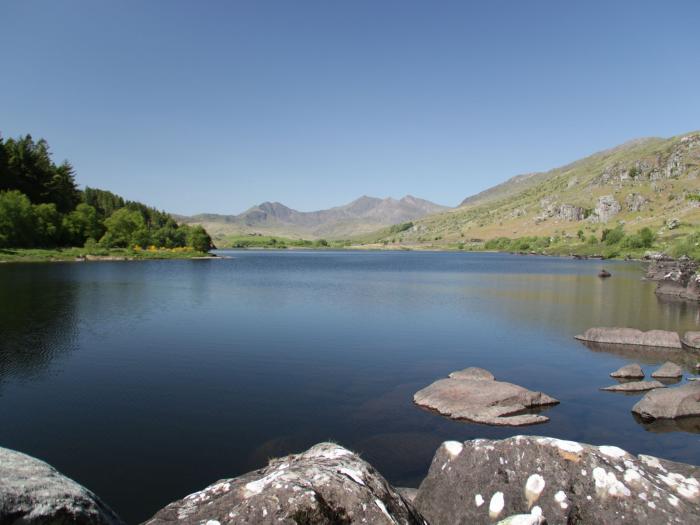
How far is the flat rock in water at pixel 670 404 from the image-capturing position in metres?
21.7

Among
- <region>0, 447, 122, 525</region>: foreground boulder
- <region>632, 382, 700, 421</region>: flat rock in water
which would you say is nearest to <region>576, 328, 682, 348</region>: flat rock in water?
<region>632, 382, 700, 421</region>: flat rock in water

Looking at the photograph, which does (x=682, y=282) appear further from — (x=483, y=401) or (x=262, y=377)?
(x=262, y=377)

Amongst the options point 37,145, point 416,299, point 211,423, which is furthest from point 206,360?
Answer: point 37,145

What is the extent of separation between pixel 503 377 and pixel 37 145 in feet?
651

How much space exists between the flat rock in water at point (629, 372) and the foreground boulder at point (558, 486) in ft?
72.2

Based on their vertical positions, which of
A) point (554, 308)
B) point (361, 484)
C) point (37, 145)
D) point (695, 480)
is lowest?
point (554, 308)

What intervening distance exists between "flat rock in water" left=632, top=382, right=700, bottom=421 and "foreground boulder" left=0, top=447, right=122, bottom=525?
22760 millimetres

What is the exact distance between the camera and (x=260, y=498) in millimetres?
6137

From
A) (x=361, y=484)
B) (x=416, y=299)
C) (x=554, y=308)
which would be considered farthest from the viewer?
(x=416, y=299)

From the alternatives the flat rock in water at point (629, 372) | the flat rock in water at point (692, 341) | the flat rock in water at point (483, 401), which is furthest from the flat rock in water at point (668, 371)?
the flat rock in water at point (483, 401)

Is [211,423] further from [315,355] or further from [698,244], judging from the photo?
[698,244]

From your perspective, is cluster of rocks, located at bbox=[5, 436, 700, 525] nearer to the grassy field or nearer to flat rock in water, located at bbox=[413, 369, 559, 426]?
flat rock in water, located at bbox=[413, 369, 559, 426]

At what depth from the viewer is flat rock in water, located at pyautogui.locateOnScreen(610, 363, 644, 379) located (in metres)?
28.7

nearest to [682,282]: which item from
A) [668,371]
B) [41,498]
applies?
[668,371]
